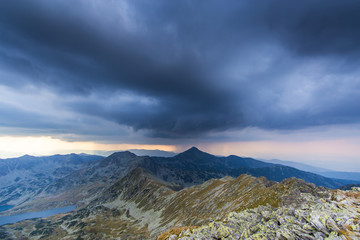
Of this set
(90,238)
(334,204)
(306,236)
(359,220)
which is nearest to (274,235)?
(306,236)

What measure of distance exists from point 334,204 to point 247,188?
357 ft

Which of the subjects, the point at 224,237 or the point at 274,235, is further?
the point at 224,237

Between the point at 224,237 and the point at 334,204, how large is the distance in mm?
38868

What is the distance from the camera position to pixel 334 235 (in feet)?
119

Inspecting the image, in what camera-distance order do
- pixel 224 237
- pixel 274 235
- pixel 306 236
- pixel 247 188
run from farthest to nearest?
pixel 247 188
pixel 224 237
pixel 274 235
pixel 306 236

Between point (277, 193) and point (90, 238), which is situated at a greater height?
point (277, 193)

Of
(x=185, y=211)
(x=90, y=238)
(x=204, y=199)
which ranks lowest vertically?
(x=90, y=238)

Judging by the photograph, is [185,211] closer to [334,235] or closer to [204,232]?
[204,232]

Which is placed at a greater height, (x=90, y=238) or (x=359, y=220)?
(x=359, y=220)

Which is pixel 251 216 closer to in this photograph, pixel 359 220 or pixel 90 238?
pixel 359 220

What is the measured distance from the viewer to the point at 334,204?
5628 cm

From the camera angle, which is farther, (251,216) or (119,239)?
(119,239)

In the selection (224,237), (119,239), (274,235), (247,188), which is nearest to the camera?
(274,235)

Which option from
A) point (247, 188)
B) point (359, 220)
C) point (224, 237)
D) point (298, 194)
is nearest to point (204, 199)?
point (247, 188)
